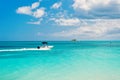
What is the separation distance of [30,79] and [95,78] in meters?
3.89

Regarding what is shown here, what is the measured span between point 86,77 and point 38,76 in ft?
9.95

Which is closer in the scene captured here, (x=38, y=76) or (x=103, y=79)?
(x=103, y=79)

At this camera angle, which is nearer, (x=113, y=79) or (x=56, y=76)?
(x=113, y=79)

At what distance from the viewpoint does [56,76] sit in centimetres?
1452

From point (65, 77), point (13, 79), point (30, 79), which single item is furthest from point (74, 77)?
point (13, 79)

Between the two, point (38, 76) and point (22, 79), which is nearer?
point (22, 79)

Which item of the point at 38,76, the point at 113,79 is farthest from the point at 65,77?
the point at 113,79

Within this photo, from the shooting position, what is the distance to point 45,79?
45.0ft

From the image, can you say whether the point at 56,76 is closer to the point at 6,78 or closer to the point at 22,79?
the point at 22,79

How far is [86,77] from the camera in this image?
46.2 feet

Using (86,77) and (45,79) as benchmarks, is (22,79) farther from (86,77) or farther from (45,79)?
(86,77)

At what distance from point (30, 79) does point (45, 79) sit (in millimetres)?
895

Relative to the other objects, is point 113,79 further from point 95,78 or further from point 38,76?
point 38,76

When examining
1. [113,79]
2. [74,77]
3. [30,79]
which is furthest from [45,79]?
[113,79]
